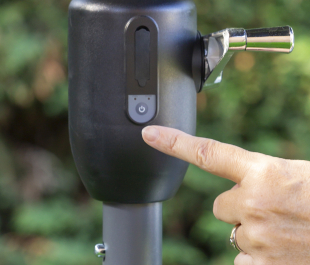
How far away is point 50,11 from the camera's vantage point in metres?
1.59

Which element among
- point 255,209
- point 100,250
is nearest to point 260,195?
point 255,209

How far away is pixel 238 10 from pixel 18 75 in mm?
919

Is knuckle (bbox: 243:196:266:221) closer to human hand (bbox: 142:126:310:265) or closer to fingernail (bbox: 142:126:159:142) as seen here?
human hand (bbox: 142:126:310:265)

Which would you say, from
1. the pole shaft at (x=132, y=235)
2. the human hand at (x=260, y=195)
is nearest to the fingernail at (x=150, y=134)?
the human hand at (x=260, y=195)

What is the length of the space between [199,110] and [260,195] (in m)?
1.21

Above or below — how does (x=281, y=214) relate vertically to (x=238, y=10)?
below

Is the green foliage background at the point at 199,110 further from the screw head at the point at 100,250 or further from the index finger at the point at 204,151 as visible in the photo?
the index finger at the point at 204,151

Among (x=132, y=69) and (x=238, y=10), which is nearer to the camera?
(x=132, y=69)

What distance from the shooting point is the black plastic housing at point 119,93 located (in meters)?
0.55

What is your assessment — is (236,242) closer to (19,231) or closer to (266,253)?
(266,253)

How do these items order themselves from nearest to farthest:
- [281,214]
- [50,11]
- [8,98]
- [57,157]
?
[281,214]
[50,11]
[8,98]
[57,157]

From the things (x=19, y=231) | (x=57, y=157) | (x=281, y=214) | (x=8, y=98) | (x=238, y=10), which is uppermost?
(x=238, y=10)

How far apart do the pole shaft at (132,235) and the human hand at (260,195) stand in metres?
0.13

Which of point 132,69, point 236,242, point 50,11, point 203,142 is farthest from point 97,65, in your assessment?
point 50,11
